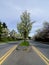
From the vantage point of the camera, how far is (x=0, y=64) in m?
15.2

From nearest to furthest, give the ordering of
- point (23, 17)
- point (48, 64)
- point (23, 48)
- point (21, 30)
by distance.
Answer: point (48, 64)
point (23, 48)
point (23, 17)
point (21, 30)

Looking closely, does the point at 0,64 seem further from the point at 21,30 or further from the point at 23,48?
the point at 21,30

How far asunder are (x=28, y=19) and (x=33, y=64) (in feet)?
202

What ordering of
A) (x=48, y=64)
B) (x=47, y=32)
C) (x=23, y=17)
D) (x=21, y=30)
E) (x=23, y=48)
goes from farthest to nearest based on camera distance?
(x=47, y=32)
(x=21, y=30)
(x=23, y=17)
(x=23, y=48)
(x=48, y=64)

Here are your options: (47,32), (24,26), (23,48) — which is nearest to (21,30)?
(24,26)

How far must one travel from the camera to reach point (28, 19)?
76688 mm

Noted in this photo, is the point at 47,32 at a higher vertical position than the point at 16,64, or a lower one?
higher

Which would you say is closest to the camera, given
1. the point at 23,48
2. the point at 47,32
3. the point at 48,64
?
the point at 48,64

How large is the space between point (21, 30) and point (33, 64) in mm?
67498

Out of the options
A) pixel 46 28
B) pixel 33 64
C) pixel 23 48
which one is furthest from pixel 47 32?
pixel 33 64

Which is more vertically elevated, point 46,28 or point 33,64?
point 46,28

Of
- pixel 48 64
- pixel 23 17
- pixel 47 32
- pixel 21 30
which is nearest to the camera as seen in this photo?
pixel 48 64

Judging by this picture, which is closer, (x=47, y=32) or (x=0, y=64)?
(x=0, y=64)

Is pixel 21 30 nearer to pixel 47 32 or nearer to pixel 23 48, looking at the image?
pixel 47 32
